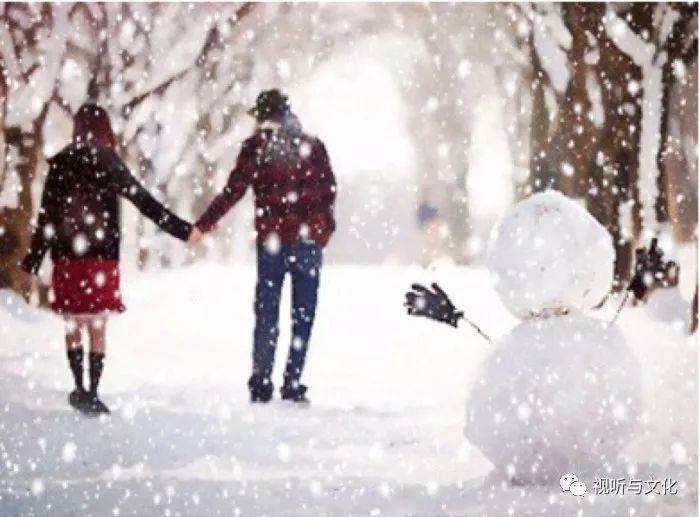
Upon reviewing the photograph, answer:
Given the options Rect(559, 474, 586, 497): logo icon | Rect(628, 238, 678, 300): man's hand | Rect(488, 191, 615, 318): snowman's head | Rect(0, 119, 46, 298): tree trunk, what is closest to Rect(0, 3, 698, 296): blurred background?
Rect(0, 119, 46, 298): tree trunk

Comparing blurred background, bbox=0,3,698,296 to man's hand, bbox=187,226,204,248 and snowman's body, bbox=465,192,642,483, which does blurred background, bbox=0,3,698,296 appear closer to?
man's hand, bbox=187,226,204,248

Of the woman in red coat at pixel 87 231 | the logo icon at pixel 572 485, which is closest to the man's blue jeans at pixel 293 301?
the woman in red coat at pixel 87 231

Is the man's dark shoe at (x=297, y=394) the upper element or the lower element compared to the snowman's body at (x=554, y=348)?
lower

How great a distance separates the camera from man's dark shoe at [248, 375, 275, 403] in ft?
13.2

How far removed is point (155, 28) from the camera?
4320 mm

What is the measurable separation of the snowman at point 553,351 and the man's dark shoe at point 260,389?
98 centimetres

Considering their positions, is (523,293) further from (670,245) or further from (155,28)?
(155,28)

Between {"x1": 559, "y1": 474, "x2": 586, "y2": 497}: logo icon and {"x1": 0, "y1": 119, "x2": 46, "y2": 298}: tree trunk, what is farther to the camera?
{"x1": 0, "y1": 119, "x2": 46, "y2": 298}: tree trunk

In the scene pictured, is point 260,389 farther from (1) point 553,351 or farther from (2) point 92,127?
(1) point 553,351

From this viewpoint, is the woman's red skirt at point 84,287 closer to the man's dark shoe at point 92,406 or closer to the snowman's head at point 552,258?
the man's dark shoe at point 92,406

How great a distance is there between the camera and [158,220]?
13.1ft

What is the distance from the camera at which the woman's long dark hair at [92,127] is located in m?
3.94

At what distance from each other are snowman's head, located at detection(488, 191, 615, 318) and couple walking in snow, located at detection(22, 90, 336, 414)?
94 cm

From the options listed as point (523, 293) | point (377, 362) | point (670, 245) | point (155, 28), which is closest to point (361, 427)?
point (377, 362)
